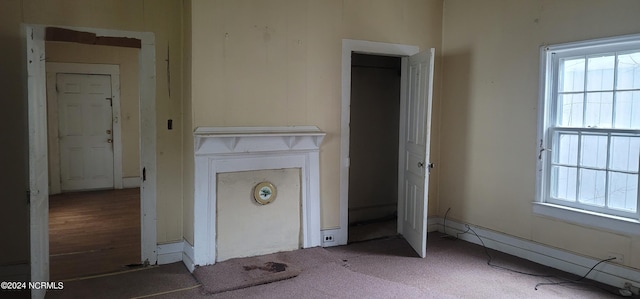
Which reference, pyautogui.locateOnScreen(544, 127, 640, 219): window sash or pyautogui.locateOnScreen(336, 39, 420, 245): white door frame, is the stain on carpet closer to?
pyautogui.locateOnScreen(336, 39, 420, 245): white door frame

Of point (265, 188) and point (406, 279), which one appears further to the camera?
point (265, 188)

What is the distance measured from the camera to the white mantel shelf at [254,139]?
3.45 meters

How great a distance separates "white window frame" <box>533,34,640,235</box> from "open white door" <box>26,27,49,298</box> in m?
4.07

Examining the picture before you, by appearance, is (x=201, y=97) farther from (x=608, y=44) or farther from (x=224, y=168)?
(x=608, y=44)

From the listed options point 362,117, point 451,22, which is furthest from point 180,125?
point 451,22

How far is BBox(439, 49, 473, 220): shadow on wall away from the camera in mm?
4496

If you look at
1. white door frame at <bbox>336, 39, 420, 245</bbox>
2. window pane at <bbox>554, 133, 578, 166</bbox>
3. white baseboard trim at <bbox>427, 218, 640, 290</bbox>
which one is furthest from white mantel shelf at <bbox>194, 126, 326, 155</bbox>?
window pane at <bbox>554, 133, 578, 166</bbox>

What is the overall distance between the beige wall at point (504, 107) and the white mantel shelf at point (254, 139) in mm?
1700

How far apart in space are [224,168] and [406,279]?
182 centimetres

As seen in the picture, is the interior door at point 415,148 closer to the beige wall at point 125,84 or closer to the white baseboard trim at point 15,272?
the white baseboard trim at point 15,272

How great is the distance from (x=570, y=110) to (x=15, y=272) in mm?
4811

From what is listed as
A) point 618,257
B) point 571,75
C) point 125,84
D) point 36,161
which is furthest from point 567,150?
point 125,84

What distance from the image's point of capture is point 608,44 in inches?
130

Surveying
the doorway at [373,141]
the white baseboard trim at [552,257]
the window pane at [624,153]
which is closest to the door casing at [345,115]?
the doorway at [373,141]
